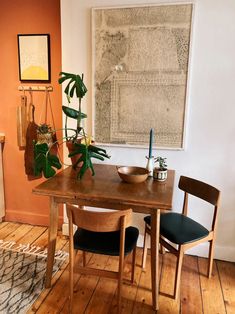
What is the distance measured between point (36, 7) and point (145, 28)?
1.06m

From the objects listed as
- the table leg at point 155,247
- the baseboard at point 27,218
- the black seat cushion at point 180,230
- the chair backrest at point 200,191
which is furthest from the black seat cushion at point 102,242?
the baseboard at point 27,218

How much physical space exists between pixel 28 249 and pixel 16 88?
150 cm

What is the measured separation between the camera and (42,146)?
5.92ft

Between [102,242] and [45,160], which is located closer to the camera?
[102,242]

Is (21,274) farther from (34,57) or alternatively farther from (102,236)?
(34,57)

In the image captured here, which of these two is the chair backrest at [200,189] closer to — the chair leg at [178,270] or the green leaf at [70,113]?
the chair leg at [178,270]

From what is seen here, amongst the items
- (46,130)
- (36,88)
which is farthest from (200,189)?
(36,88)

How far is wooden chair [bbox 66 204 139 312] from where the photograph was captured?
1.44 meters

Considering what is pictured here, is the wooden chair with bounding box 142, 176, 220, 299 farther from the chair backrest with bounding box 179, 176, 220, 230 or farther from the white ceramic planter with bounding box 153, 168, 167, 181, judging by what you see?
the white ceramic planter with bounding box 153, 168, 167, 181

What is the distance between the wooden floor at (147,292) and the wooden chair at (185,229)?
0.09m

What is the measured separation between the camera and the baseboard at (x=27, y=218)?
9.16ft

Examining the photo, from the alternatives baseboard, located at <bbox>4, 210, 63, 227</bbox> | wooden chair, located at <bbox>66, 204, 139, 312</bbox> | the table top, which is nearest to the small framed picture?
the table top

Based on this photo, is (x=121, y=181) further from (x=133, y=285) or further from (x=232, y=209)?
(x=232, y=209)

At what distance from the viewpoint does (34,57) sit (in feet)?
8.17
